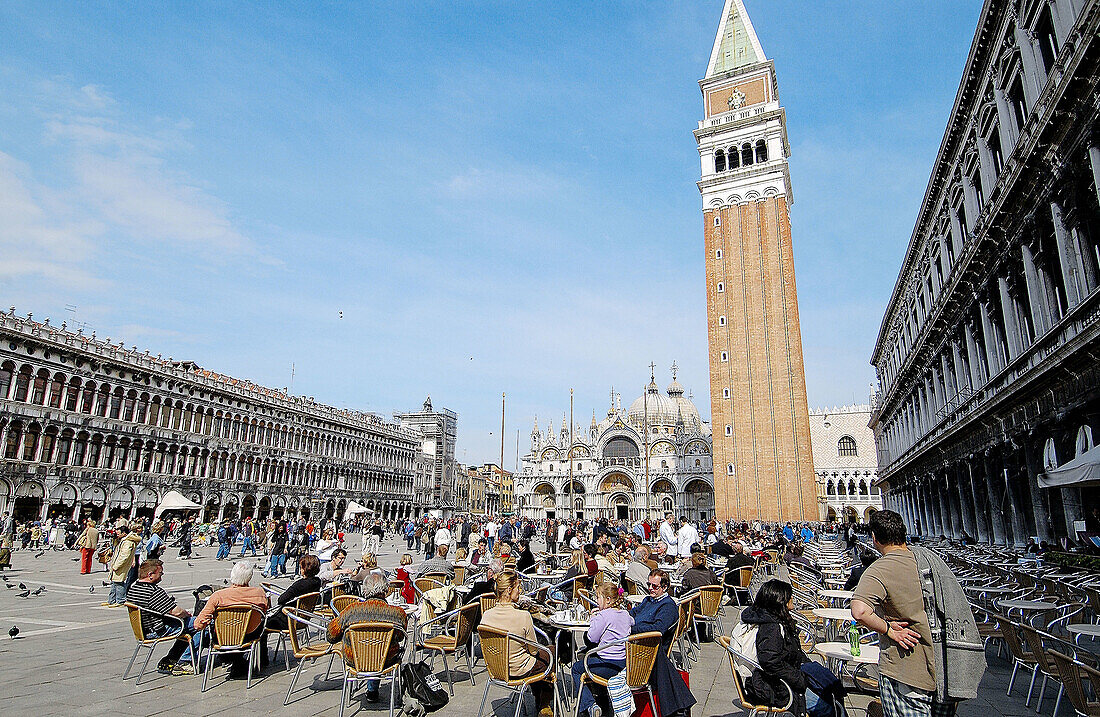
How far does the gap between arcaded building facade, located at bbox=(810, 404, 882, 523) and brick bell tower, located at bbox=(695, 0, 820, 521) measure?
13108mm

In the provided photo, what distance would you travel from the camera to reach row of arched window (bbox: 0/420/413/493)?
1204 inches

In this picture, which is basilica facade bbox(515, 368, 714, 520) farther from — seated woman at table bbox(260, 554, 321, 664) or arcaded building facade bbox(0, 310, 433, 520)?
seated woman at table bbox(260, 554, 321, 664)

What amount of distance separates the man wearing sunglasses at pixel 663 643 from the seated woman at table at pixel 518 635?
0.84 meters

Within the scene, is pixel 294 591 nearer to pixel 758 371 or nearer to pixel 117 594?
pixel 117 594

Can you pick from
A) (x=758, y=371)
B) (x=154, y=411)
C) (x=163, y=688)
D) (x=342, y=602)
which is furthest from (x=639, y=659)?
(x=758, y=371)

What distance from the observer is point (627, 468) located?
2594 inches

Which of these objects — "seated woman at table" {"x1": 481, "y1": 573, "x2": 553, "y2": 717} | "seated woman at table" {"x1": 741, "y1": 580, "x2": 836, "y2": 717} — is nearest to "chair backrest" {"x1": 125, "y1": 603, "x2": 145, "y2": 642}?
"seated woman at table" {"x1": 481, "y1": 573, "x2": 553, "y2": 717}

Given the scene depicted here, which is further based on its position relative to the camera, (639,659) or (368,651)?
(368,651)

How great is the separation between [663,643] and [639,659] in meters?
0.28

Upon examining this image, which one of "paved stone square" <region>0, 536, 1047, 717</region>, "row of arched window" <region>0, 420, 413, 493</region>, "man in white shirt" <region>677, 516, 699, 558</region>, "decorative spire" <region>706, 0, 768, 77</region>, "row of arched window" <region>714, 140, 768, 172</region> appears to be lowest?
"paved stone square" <region>0, 536, 1047, 717</region>

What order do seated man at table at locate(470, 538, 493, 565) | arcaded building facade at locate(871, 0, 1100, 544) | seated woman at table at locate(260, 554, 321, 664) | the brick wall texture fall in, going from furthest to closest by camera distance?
the brick wall texture
seated man at table at locate(470, 538, 493, 565)
arcaded building facade at locate(871, 0, 1100, 544)
seated woman at table at locate(260, 554, 321, 664)

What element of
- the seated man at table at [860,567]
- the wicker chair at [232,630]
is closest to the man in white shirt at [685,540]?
the seated man at table at [860,567]

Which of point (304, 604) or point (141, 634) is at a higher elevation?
point (304, 604)

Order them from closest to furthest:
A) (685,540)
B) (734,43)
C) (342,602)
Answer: (342,602) → (685,540) → (734,43)
